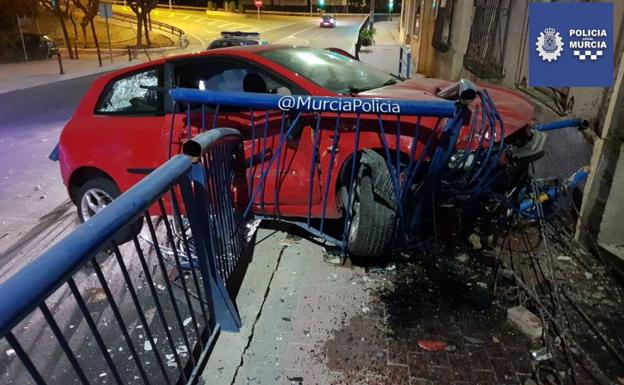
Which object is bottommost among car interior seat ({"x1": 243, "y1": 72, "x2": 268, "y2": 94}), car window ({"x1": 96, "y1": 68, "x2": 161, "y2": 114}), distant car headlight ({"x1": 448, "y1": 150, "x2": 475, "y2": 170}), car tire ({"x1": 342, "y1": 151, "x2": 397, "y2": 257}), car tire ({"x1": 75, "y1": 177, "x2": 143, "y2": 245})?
car tire ({"x1": 75, "y1": 177, "x2": 143, "y2": 245})

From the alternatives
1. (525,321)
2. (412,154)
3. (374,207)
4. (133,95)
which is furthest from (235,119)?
(525,321)

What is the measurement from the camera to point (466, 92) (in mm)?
2926

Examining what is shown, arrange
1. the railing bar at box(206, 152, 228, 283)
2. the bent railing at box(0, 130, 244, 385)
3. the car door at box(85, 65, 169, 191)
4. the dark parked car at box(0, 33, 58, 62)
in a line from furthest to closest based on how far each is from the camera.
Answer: the dark parked car at box(0, 33, 58, 62)
the car door at box(85, 65, 169, 191)
the railing bar at box(206, 152, 228, 283)
the bent railing at box(0, 130, 244, 385)

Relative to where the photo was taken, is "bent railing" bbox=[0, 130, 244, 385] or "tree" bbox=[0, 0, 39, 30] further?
"tree" bbox=[0, 0, 39, 30]

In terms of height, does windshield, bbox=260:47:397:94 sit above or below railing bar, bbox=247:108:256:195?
above

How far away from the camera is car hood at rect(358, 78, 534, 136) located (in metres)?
3.39

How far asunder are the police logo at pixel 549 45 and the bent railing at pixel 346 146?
44 cm

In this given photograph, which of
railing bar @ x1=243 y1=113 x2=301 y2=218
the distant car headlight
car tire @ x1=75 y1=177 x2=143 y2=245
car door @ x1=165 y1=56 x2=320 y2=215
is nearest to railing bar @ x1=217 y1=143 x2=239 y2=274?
railing bar @ x1=243 y1=113 x2=301 y2=218

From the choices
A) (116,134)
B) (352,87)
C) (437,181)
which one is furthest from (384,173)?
(116,134)

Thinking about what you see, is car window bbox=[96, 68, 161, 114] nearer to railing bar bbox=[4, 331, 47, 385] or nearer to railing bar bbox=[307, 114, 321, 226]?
railing bar bbox=[307, 114, 321, 226]

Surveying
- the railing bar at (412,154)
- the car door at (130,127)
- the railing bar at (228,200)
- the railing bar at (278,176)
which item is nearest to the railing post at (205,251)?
the railing bar at (228,200)

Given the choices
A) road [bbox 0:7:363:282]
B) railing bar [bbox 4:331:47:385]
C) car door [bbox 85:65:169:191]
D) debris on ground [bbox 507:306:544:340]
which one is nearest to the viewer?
railing bar [bbox 4:331:47:385]

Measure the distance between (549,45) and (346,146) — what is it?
1.54 meters

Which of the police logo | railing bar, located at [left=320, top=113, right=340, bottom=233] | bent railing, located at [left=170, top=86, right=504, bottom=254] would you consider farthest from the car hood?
the police logo
